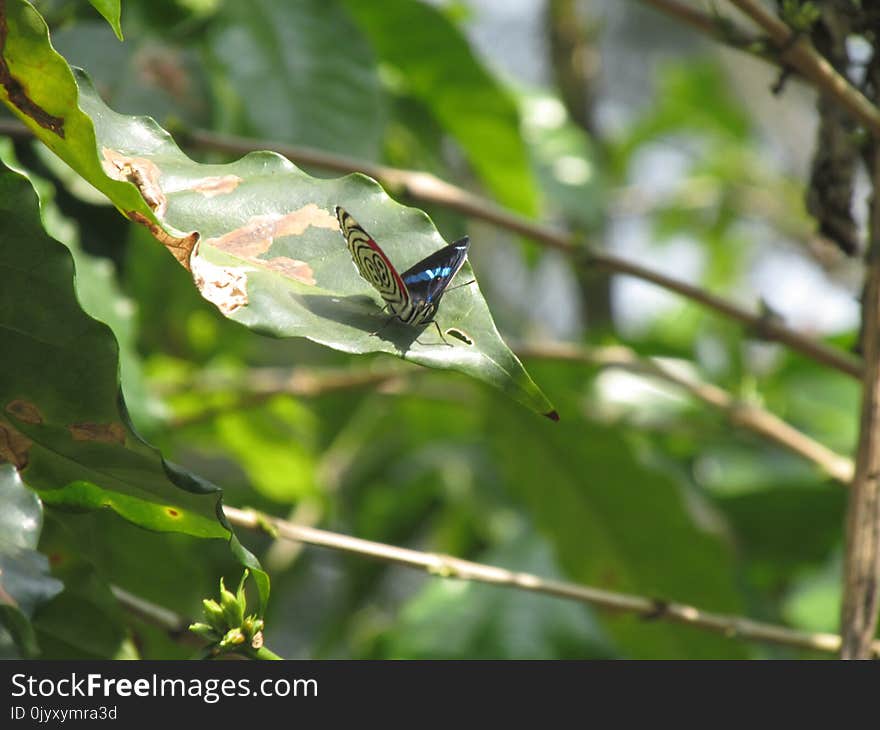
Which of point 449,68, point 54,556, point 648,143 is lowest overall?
point 54,556

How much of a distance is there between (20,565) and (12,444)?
0.36ft

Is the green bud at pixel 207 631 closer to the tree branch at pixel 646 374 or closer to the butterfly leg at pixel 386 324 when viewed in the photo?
the butterfly leg at pixel 386 324

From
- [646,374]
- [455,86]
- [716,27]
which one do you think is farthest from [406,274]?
[455,86]

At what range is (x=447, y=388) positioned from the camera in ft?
5.13

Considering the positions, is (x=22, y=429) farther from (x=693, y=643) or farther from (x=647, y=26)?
(x=647, y=26)

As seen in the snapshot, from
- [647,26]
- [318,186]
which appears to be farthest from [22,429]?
[647,26]

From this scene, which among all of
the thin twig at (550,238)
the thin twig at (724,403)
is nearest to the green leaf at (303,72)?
the thin twig at (550,238)

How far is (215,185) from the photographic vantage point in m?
0.61

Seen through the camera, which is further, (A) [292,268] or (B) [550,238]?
(B) [550,238]

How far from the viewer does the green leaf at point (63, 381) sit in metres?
0.57

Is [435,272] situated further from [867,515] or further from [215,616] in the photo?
[867,515]

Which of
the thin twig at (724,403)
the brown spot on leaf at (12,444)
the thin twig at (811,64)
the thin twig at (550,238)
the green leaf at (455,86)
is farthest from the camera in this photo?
the green leaf at (455,86)

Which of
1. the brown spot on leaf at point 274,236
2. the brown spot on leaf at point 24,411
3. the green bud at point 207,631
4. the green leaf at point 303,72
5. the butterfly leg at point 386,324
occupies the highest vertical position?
the green leaf at point 303,72

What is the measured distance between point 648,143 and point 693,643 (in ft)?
5.30
